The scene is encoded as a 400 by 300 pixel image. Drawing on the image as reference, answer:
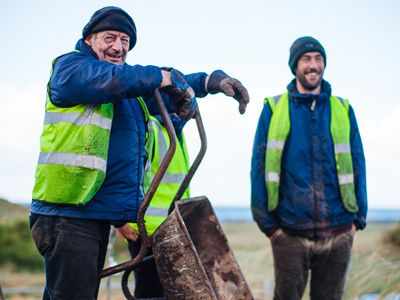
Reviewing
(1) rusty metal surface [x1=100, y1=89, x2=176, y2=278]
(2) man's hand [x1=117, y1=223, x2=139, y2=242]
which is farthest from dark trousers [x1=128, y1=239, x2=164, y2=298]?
(1) rusty metal surface [x1=100, y1=89, x2=176, y2=278]

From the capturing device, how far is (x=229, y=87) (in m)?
3.46

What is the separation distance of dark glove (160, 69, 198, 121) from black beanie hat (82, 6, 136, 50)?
367 mm

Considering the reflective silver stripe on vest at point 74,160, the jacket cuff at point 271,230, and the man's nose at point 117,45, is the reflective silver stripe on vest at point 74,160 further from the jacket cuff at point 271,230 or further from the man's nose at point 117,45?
the jacket cuff at point 271,230

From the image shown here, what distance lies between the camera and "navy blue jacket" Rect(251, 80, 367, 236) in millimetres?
4891

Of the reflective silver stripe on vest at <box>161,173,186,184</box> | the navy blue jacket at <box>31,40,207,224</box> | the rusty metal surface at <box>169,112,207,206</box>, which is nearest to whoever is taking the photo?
the navy blue jacket at <box>31,40,207,224</box>

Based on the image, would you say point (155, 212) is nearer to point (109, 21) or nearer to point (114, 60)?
point (114, 60)

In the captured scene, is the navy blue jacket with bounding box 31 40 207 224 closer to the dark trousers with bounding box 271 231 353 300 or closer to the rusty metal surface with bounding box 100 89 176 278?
the rusty metal surface with bounding box 100 89 176 278

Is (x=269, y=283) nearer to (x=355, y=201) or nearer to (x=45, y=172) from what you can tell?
(x=355, y=201)

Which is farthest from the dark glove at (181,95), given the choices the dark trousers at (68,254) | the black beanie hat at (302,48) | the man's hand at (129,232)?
the black beanie hat at (302,48)

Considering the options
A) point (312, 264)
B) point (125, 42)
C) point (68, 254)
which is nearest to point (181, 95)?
point (125, 42)

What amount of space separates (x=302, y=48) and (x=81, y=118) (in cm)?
254

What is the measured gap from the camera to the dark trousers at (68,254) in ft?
10.1

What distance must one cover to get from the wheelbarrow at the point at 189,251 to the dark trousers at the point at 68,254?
0.57 ft

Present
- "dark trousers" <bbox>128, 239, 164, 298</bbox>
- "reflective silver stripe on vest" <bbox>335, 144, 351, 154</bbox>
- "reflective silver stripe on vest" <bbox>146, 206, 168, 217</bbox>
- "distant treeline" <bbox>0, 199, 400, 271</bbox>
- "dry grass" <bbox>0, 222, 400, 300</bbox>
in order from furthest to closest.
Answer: "distant treeline" <bbox>0, 199, 400, 271</bbox>, "dry grass" <bbox>0, 222, 400, 300</bbox>, "reflective silver stripe on vest" <bbox>335, 144, 351, 154</bbox>, "reflective silver stripe on vest" <bbox>146, 206, 168, 217</bbox>, "dark trousers" <bbox>128, 239, 164, 298</bbox>
